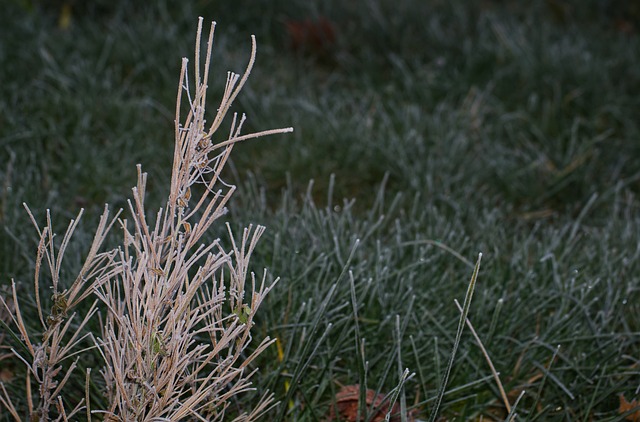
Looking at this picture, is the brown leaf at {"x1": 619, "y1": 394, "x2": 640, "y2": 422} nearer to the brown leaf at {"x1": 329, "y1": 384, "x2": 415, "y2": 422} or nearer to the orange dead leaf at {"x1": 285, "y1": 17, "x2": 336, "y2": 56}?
the brown leaf at {"x1": 329, "y1": 384, "x2": 415, "y2": 422}

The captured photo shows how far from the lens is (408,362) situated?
2.41m

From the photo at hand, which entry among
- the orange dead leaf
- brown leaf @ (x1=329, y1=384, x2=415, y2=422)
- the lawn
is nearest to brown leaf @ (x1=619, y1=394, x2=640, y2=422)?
the lawn

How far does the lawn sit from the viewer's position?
2.38 m

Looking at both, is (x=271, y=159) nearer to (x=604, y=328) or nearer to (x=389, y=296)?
(x=389, y=296)

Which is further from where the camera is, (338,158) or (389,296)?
(338,158)

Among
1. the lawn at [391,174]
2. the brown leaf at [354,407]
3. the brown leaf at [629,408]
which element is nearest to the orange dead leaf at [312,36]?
the lawn at [391,174]

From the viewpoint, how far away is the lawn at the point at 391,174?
2379mm

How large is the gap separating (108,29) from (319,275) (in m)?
2.94

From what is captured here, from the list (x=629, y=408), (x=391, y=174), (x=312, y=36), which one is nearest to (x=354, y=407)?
(x=629, y=408)

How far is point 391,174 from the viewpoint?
3.68 metres

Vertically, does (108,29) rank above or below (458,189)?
above

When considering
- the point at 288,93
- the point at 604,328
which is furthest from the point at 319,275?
the point at 288,93

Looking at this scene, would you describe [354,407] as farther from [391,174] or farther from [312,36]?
[312,36]

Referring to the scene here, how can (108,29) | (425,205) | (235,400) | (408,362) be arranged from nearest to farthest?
(235,400) → (408,362) → (425,205) → (108,29)
